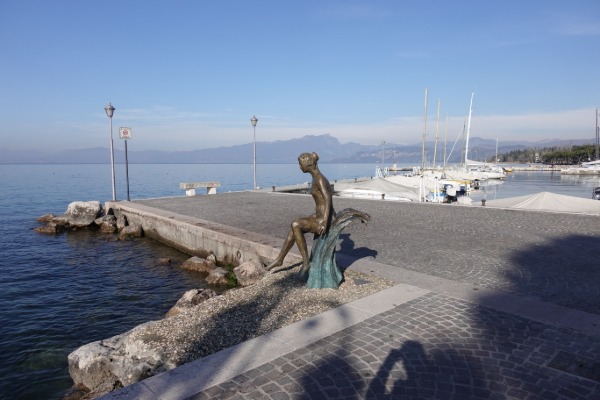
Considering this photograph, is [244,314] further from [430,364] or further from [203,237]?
[203,237]

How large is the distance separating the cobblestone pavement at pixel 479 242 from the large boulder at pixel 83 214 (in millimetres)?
4687

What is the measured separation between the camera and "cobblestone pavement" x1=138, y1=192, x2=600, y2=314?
6.86 m

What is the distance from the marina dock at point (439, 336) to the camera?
365cm

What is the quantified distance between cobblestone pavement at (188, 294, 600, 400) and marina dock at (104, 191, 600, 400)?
0.04ft

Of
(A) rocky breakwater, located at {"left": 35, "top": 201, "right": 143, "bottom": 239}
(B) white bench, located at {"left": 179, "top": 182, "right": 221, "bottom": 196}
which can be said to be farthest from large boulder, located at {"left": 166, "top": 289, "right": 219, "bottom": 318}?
(B) white bench, located at {"left": 179, "top": 182, "right": 221, "bottom": 196}

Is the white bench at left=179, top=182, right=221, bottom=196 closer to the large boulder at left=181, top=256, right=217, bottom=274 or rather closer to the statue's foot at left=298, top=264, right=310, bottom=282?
the large boulder at left=181, top=256, right=217, bottom=274

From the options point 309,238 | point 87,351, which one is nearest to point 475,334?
point 87,351

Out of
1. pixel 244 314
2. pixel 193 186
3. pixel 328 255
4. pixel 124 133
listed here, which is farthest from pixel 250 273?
pixel 193 186

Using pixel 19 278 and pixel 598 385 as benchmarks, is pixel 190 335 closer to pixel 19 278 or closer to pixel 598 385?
pixel 598 385

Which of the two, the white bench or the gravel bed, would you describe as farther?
the white bench

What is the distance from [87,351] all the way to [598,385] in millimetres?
5767

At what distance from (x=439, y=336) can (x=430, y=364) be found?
2.26 ft

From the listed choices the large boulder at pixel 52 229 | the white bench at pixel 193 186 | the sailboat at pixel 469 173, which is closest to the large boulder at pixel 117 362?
the large boulder at pixel 52 229

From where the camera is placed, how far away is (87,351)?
17.5 ft
